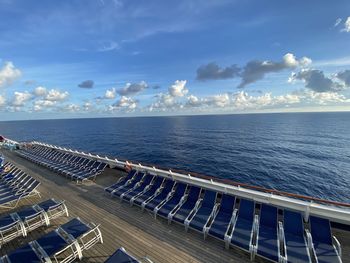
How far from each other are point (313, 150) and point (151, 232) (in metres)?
42.5

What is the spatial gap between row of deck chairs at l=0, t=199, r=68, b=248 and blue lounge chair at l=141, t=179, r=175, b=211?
3.00m

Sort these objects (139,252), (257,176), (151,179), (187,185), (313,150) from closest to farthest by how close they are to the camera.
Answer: (139,252) → (187,185) → (151,179) → (257,176) → (313,150)

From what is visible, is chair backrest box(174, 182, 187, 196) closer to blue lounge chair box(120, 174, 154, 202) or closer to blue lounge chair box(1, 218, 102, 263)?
blue lounge chair box(120, 174, 154, 202)

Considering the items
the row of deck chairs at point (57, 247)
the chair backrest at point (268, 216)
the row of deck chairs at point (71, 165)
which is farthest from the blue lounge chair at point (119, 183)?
the chair backrest at point (268, 216)

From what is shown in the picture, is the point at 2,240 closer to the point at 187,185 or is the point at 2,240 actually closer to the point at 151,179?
the point at 151,179

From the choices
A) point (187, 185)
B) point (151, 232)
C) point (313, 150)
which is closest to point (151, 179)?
point (187, 185)

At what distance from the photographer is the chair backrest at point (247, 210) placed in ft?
19.4

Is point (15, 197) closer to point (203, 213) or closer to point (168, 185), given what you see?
point (168, 185)

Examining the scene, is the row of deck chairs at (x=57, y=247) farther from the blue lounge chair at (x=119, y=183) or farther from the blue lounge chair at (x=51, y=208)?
the blue lounge chair at (x=119, y=183)

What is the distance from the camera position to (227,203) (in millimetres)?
6453

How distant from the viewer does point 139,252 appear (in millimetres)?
5176

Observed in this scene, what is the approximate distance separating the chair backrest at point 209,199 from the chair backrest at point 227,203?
33cm

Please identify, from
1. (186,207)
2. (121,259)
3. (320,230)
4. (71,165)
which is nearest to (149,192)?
(186,207)

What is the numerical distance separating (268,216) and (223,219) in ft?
4.49
